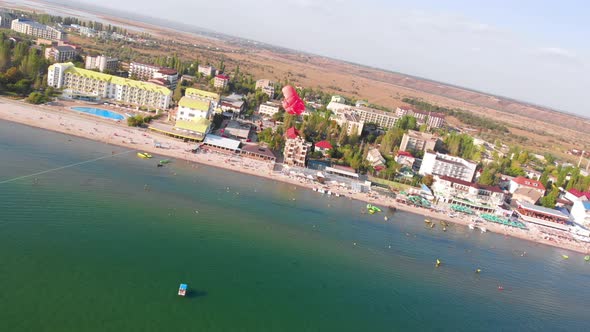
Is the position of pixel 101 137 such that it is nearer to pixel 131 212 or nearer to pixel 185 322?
pixel 131 212

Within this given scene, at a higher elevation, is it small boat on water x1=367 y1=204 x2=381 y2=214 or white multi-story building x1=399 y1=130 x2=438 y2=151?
white multi-story building x1=399 y1=130 x2=438 y2=151

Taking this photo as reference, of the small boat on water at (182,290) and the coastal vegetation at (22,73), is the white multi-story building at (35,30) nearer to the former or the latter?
the coastal vegetation at (22,73)

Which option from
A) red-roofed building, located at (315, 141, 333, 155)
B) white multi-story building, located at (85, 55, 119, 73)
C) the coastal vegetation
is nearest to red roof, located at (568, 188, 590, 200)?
red-roofed building, located at (315, 141, 333, 155)

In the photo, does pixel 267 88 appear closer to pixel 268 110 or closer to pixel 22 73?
pixel 268 110

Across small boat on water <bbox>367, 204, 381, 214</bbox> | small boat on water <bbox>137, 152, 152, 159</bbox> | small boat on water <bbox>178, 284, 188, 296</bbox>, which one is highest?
small boat on water <bbox>137, 152, 152, 159</bbox>

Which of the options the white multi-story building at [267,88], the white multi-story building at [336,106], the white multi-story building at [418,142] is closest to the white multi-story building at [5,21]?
the white multi-story building at [267,88]

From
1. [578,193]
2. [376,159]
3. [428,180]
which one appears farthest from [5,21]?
[578,193]

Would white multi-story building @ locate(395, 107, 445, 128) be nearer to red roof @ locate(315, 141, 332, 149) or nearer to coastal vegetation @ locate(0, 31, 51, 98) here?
red roof @ locate(315, 141, 332, 149)

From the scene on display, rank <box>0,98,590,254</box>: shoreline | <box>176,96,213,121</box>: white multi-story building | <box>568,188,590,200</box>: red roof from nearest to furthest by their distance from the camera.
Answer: <box>0,98,590,254</box>: shoreline < <box>568,188,590,200</box>: red roof < <box>176,96,213,121</box>: white multi-story building
